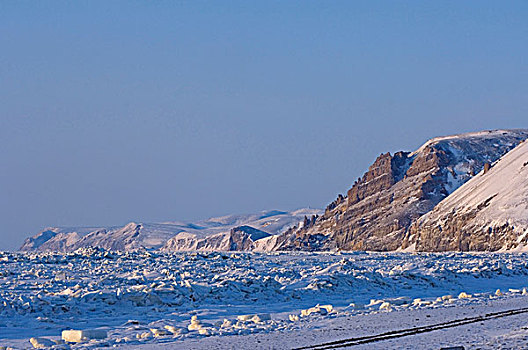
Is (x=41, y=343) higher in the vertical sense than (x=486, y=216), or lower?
lower

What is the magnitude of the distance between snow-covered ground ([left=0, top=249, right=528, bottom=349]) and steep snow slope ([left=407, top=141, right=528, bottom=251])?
6860cm

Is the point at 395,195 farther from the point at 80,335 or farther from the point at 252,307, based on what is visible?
the point at 80,335

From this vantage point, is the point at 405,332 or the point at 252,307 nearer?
the point at 405,332

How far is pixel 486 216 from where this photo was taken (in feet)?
359

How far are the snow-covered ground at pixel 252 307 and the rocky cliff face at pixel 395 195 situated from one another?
104 m

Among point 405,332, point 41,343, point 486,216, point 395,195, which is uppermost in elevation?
point 395,195

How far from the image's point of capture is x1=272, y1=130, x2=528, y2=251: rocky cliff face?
477 feet

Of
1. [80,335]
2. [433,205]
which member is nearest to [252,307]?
[80,335]

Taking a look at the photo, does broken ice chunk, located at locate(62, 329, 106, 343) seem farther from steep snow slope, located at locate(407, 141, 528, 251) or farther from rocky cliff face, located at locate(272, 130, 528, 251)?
rocky cliff face, located at locate(272, 130, 528, 251)

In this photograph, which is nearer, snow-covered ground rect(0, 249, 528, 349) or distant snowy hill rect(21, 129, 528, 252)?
snow-covered ground rect(0, 249, 528, 349)

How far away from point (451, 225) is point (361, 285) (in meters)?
91.0

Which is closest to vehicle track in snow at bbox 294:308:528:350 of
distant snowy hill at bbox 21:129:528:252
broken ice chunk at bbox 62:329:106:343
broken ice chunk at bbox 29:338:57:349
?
broken ice chunk at bbox 62:329:106:343

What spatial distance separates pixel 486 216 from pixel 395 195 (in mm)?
46167

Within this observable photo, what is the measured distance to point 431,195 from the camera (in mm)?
147625
